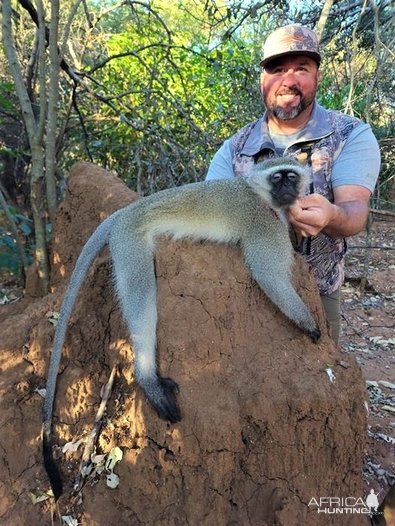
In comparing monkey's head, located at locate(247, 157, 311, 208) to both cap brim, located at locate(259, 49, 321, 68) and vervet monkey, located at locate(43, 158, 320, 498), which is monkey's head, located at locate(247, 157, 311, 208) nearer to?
vervet monkey, located at locate(43, 158, 320, 498)

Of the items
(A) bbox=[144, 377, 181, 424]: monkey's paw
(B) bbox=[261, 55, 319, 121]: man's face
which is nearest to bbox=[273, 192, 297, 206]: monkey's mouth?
(B) bbox=[261, 55, 319, 121]: man's face

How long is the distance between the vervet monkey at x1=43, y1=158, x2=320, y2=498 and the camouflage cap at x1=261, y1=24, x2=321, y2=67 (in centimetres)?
63

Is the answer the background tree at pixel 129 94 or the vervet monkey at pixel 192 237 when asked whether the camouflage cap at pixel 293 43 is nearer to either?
the vervet monkey at pixel 192 237

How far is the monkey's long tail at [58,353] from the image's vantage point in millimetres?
2215

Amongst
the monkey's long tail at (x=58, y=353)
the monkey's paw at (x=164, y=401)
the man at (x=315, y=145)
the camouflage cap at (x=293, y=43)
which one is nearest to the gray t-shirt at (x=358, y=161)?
the man at (x=315, y=145)

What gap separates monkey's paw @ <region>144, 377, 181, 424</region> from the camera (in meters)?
2.14

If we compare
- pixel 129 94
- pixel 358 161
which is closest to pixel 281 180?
pixel 358 161

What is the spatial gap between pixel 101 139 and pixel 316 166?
3583 millimetres

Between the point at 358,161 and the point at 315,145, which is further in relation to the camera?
the point at 315,145

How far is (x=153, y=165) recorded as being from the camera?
5.20 m

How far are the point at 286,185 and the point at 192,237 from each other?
60 centimetres

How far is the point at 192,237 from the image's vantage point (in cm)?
265

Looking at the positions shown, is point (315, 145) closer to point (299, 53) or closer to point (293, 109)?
point (293, 109)

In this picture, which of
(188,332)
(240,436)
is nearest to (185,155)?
(188,332)
